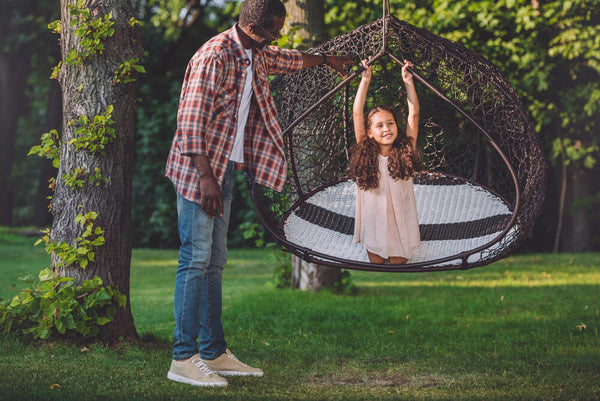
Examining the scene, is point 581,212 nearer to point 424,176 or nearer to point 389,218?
point 424,176

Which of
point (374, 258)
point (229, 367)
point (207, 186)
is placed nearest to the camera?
point (207, 186)

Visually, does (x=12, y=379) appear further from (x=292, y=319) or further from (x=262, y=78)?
(x=292, y=319)

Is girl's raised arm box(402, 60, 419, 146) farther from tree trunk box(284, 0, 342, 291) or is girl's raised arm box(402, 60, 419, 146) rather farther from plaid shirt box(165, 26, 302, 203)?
tree trunk box(284, 0, 342, 291)

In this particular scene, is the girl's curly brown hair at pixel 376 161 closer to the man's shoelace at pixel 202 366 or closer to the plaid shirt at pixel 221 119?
the plaid shirt at pixel 221 119

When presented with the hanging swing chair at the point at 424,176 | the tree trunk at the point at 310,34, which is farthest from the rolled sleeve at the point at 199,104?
the tree trunk at the point at 310,34

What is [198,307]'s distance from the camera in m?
2.71

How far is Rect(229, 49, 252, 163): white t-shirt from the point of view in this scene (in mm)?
2699

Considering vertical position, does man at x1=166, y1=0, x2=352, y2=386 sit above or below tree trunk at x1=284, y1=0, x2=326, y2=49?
below

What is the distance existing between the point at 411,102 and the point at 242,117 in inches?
38.9

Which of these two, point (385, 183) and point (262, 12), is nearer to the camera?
point (262, 12)

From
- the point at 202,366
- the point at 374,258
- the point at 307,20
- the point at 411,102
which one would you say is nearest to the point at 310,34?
the point at 307,20

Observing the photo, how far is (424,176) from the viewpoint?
413 cm

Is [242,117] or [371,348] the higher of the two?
[242,117]

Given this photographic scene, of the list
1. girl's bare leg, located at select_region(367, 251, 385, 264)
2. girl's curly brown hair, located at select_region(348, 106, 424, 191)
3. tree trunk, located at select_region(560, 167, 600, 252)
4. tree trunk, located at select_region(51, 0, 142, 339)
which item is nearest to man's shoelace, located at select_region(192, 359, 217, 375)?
tree trunk, located at select_region(51, 0, 142, 339)
